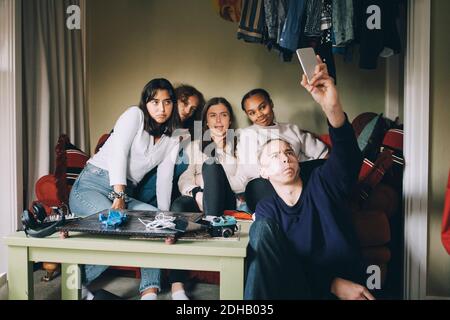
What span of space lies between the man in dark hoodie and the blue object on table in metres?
0.51

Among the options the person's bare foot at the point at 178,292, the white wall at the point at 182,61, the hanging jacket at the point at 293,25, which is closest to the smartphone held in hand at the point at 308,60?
the hanging jacket at the point at 293,25

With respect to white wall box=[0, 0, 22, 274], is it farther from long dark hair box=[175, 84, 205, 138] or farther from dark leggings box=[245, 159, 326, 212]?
dark leggings box=[245, 159, 326, 212]

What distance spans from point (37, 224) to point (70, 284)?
1.07ft

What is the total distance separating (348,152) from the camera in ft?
5.22

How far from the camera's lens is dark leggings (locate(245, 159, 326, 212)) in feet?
5.66

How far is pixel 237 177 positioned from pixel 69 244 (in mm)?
769

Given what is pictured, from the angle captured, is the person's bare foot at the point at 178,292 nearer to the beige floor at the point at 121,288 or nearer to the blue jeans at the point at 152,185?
the beige floor at the point at 121,288

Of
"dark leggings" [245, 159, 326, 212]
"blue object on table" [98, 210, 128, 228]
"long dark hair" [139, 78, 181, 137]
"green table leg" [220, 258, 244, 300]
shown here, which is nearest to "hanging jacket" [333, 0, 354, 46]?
"dark leggings" [245, 159, 326, 212]

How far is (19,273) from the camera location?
1.49 metres

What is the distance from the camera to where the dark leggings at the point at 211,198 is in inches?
70.9

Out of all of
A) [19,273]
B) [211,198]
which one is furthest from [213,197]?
[19,273]

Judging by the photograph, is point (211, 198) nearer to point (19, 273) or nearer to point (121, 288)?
point (121, 288)
